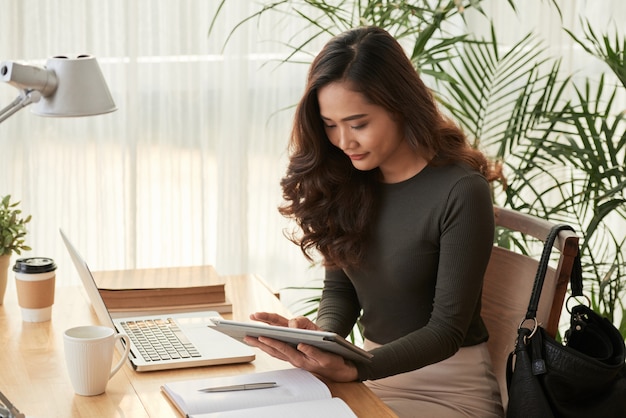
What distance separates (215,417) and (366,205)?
69 centimetres

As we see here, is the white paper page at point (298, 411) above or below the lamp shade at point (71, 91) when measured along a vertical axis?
below

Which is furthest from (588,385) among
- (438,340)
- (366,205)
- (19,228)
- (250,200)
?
(250,200)

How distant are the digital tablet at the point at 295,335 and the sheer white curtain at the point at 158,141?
1515mm

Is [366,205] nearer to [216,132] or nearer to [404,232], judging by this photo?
[404,232]

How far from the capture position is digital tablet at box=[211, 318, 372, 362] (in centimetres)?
135

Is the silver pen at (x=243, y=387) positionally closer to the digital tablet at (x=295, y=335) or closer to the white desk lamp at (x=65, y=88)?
the digital tablet at (x=295, y=335)

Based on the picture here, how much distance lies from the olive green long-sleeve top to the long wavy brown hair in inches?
1.7

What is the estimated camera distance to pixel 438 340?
5.36ft

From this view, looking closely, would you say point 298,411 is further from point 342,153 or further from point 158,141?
point 158,141

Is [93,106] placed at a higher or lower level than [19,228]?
higher

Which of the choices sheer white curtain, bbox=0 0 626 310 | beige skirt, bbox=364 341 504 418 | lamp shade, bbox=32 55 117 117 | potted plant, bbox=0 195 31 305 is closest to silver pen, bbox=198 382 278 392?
beige skirt, bbox=364 341 504 418

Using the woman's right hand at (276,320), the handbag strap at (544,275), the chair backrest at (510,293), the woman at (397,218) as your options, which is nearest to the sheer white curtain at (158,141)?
the woman at (397,218)

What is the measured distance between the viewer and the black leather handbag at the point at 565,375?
1.50 metres

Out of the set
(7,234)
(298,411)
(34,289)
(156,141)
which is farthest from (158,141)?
(298,411)
